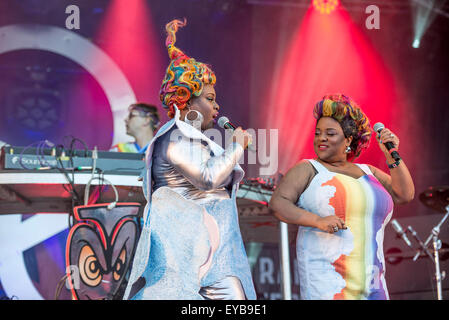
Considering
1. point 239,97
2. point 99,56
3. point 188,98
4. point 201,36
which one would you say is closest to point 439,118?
point 239,97

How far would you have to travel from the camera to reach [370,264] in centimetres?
Answer: 237

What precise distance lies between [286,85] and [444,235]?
2.62 metres

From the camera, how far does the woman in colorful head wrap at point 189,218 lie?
7.09 feet

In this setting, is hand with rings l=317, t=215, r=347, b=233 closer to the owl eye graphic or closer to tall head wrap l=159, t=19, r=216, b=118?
tall head wrap l=159, t=19, r=216, b=118

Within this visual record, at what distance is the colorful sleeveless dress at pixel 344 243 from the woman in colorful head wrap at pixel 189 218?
12.2 inches

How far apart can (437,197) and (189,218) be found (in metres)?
3.10

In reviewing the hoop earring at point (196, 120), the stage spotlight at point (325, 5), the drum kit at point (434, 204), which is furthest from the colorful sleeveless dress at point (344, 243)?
the stage spotlight at point (325, 5)

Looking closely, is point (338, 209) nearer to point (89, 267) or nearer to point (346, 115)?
point (346, 115)

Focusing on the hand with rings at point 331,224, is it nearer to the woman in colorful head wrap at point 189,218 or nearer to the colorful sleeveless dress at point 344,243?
the colorful sleeveless dress at point 344,243

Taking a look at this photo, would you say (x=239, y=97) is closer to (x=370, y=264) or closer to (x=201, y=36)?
(x=201, y=36)

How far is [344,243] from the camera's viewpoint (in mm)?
2365

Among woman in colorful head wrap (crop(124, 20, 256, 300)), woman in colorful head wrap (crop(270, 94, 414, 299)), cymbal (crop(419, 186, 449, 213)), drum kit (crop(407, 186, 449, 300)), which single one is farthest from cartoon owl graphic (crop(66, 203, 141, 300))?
cymbal (crop(419, 186, 449, 213))

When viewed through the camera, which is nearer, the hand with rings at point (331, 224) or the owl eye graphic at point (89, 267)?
the hand with rings at point (331, 224)

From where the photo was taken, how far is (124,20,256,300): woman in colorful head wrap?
2160 millimetres
